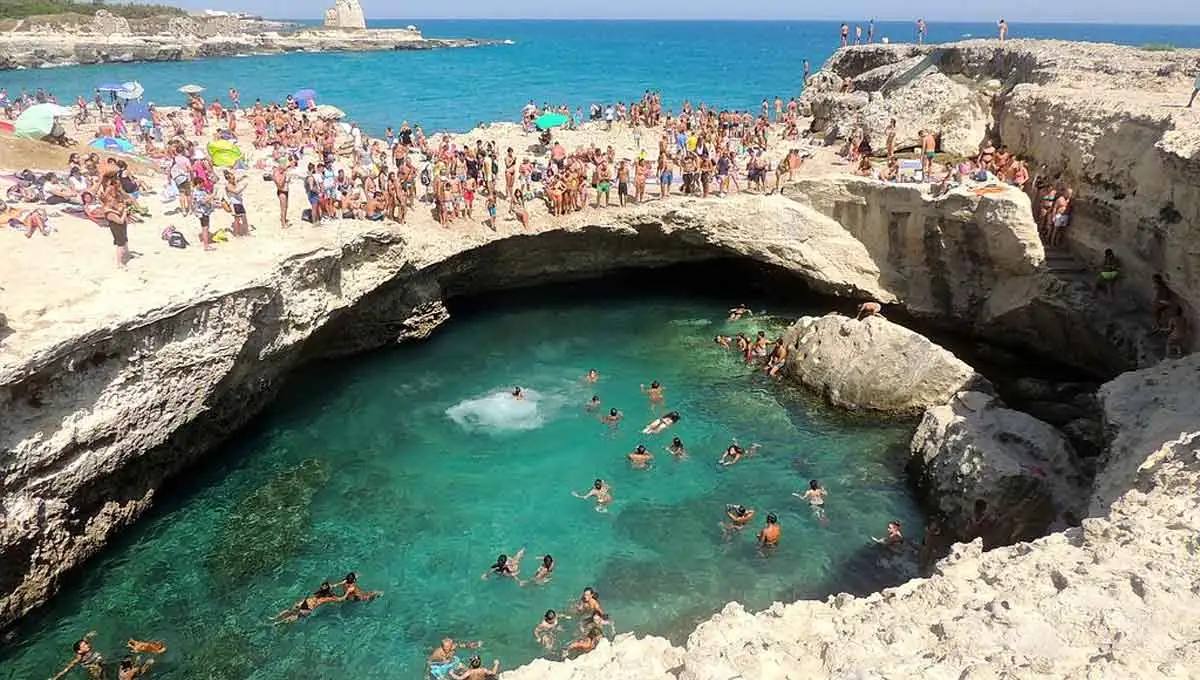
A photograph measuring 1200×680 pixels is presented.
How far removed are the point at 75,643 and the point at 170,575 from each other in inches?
66.2

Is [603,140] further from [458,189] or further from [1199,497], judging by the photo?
[1199,497]

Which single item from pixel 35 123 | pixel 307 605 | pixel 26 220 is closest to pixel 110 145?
pixel 35 123

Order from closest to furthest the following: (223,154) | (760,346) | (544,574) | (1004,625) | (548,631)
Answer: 1. (1004,625)
2. (548,631)
3. (544,574)
4. (760,346)
5. (223,154)

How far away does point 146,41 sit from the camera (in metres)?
95.9

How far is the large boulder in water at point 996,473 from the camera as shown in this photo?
13.5 m

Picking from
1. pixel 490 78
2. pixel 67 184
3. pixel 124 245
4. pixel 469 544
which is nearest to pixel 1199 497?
pixel 469 544

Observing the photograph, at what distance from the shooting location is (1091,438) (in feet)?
51.7

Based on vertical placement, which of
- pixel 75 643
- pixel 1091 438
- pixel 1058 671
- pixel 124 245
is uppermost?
pixel 124 245

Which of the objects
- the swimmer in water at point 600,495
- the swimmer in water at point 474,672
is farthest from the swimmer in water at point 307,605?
the swimmer in water at point 600,495

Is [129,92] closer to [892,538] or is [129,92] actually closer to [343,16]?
[892,538]

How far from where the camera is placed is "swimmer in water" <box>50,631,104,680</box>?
11609mm

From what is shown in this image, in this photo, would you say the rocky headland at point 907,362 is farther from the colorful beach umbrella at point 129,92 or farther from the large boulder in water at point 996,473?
the colorful beach umbrella at point 129,92

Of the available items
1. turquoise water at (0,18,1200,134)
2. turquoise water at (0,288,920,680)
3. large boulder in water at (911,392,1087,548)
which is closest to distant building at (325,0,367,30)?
turquoise water at (0,18,1200,134)

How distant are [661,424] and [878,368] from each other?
514cm
